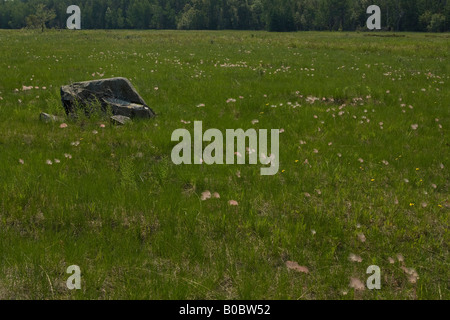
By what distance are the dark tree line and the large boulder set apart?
100779 millimetres

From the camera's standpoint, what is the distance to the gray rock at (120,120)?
7.17m

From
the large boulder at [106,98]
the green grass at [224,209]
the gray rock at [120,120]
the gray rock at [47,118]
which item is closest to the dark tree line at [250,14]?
the green grass at [224,209]

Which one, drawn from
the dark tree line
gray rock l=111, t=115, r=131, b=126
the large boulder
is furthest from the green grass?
the dark tree line

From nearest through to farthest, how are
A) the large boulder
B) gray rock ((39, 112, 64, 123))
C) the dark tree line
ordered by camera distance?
gray rock ((39, 112, 64, 123))
the large boulder
the dark tree line

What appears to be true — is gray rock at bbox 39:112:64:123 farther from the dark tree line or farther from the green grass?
the dark tree line

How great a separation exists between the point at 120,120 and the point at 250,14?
134374 mm

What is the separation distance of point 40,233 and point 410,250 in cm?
386

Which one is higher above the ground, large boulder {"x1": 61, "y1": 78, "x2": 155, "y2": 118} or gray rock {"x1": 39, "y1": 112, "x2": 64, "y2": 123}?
large boulder {"x1": 61, "y1": 78, "x2": 155, "y2": 118}

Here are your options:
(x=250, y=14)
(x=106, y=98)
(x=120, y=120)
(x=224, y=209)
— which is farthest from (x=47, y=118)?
(x=250, y=14)

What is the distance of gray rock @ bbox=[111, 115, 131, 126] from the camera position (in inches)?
282

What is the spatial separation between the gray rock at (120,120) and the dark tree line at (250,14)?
101 meters

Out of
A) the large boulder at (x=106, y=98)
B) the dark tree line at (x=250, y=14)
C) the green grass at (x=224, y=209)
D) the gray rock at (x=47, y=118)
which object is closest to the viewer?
the green grass at (x=224, y=209)

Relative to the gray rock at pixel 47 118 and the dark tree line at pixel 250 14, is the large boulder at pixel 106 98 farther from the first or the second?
the dark tree line at pixel 250 14
